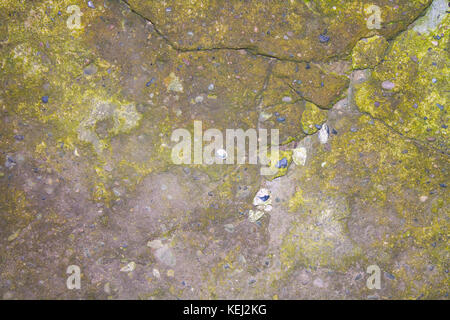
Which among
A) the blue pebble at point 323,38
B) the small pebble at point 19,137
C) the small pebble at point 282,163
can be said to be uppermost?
the blue pebble at point 323,38

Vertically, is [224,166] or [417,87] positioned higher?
[417,87]

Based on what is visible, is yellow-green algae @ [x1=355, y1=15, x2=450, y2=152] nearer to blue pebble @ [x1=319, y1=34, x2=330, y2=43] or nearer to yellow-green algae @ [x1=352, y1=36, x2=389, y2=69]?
yellow-green algae @ [x1=352, y1=36, x2=389, y2=69]

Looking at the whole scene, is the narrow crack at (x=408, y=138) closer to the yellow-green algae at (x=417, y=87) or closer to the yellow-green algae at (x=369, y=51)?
the yellow-green algae at (x=417, y=87)

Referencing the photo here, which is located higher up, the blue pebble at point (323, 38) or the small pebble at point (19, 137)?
the blue pebble at point (323, 38)

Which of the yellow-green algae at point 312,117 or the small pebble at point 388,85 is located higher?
the small pebble at point 388,85

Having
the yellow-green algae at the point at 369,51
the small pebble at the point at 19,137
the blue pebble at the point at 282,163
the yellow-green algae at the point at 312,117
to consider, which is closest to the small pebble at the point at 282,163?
the blue pebble at the point at 282,163

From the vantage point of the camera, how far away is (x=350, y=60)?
5.51ft

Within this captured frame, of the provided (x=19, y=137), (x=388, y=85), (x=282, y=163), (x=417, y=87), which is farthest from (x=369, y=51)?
(x=19, y=137)

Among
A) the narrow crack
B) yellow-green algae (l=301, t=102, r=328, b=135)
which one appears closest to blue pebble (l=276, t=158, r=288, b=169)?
yellow-green algae (l=301, t=102, r=328, b=135)

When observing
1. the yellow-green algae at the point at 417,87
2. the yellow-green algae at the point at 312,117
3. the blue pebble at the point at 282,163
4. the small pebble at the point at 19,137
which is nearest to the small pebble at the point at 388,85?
the yellow-green algae at the point at 417,87

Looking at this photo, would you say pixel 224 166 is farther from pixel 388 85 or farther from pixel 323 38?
pixel 388 85

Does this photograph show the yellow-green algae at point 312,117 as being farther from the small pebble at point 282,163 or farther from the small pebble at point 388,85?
A: the small pebble at point 388,85

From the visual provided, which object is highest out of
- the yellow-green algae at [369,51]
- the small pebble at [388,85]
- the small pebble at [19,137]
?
the yellow-green algae at [369,51]

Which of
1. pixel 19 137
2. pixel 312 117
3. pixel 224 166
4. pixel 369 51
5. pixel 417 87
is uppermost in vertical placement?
pixel 369 51
